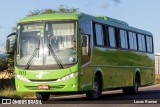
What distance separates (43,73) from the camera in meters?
19.6

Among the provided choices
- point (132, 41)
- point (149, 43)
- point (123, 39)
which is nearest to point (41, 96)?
point (123, 39)

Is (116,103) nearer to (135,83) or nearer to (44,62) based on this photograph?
(44,62)

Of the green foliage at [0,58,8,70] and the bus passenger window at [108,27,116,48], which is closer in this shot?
the bus passenger window at [108,27,116,48]

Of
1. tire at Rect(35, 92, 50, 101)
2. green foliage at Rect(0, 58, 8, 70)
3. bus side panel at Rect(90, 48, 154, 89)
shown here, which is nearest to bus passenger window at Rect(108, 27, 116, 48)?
bus side panel at Rect(90, 48, 154, 89)

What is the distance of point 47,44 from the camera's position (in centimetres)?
1978

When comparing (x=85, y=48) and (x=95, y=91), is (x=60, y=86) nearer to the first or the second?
(x=85, y=48)

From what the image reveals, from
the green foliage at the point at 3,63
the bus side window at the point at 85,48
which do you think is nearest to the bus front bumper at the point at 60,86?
the bus side window at the point at 85,48

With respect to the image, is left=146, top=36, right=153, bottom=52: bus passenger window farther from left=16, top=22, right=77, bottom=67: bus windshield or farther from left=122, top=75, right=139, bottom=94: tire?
left=16, top=22, right=77, bottom=67: bus windshield

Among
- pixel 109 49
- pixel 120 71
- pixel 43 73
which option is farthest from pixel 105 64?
pixel 43 73

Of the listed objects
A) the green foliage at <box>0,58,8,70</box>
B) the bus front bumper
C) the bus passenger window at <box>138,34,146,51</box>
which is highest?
the bus passenger window at <box>138,34,146,51</box>

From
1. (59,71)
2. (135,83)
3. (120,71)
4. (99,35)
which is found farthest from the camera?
(135,83)

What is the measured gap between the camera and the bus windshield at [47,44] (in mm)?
19641

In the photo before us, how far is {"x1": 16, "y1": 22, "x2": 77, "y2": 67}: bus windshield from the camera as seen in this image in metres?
19.6

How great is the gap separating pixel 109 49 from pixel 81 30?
3643mm
